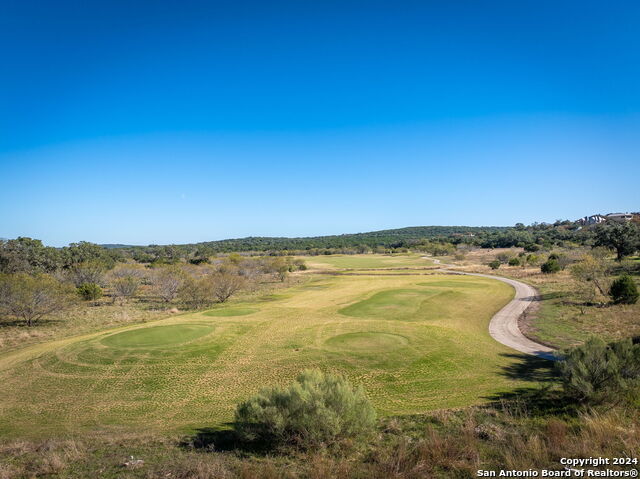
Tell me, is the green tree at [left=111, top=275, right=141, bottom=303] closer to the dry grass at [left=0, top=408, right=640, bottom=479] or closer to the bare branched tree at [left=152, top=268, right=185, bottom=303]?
the bare branched tree at [left=152, top=268, right=185, bottom=303]

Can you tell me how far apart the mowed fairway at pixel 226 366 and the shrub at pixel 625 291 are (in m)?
12.0

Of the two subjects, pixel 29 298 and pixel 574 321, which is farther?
pixel 29 298

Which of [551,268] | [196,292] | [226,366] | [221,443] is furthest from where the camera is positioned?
[551,268]

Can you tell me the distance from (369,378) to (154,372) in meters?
12.6

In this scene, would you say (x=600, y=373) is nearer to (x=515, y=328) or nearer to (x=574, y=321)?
(x=515, y=328)

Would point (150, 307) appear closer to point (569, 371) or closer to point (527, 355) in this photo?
point (527, 355)

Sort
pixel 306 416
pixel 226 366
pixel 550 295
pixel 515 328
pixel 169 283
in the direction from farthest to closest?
1. pixel 169 283
2. pixel 550 295
3. pixel 515 328
4. pixel 226 366
5. pixel 306 416

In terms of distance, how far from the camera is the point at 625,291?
1254 inches

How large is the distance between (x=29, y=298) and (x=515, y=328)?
150 ft

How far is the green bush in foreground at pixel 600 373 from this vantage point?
36.8ft

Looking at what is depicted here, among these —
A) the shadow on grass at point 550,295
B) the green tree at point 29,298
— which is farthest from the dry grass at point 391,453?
the shadow on grass at point 550,295

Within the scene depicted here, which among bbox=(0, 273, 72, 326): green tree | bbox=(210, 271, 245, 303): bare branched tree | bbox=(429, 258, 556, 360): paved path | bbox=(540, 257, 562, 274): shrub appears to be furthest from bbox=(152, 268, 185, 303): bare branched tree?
bbox=(540, 257, 562, 274): shrub

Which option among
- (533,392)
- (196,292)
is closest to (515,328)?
(533,392)

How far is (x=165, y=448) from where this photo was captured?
34.6 feet
